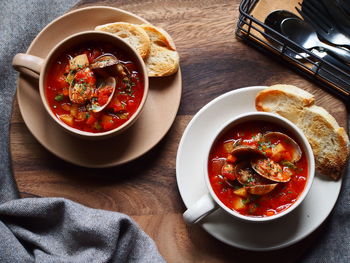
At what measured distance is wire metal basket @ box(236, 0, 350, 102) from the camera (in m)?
2.78

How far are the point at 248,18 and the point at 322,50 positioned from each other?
1.54 feet

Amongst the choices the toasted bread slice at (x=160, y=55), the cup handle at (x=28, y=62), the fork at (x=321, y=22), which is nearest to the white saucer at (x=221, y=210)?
the toasted bread slice at (x=160, y=55)

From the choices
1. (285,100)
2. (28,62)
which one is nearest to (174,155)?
(285,100)

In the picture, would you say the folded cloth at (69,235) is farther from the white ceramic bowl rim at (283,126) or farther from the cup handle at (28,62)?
the cup handle at (28,62)

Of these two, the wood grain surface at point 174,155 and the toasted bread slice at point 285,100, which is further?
the wood grain surface at point 174,155

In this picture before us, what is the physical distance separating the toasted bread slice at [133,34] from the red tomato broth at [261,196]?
24.8 inches

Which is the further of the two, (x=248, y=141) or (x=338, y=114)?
(x=338, y=114)

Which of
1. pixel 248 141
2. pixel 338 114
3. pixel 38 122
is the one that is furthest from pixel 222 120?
pixel 38 122

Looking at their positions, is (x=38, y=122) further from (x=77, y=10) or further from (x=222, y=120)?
(x=222, y=120)

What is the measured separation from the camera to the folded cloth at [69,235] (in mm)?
2703

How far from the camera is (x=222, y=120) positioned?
2.72 metres

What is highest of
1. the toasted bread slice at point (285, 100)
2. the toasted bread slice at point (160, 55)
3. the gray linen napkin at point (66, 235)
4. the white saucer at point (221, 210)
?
the toasted bread slice at point (160, 55)

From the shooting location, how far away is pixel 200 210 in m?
2.46

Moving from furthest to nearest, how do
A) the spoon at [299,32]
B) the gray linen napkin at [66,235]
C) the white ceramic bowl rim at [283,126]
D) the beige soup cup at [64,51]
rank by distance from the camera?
1. the spoon at [299,32]
2. the gray linen napkin at [66,235]
3. the beige soup cup at [64,51]
4. the white ceramic bowl rim at [283,126]
